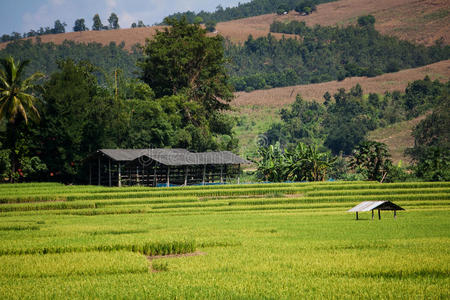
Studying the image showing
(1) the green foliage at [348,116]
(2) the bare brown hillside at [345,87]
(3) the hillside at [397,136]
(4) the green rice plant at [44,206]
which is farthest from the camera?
(2) the bare brown hillside at [345,87]

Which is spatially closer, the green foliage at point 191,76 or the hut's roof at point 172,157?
the hut's roof at point 172,157

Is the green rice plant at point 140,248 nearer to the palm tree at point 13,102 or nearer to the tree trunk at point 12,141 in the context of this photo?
the palm tree at point 13,102

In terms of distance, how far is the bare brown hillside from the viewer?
148 meters

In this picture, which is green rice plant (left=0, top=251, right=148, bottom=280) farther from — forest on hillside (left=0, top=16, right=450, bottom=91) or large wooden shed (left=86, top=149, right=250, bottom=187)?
forest on hillside (left=0, top=16, right=450, bottom=91)

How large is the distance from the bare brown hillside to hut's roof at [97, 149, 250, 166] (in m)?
94.4

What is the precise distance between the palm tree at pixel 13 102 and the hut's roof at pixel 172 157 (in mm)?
8684

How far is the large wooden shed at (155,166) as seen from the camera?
166 ft

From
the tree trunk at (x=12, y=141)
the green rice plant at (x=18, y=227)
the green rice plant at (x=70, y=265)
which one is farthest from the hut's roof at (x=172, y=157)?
the green rice plant at (x=70, y=265)

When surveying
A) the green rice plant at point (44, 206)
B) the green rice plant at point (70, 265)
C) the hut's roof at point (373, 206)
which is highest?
the green rice plant at point (70, 265)

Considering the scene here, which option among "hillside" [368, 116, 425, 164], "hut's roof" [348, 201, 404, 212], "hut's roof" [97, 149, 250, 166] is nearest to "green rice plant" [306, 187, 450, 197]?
"hut's roof" [348, 201, 404, 212]

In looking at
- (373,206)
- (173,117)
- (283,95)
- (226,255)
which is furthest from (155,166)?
(283,95)

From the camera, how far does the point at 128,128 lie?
60969mm

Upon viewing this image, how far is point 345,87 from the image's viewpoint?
506 feet

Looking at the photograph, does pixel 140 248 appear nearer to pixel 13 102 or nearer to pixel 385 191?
pixel 385 191
